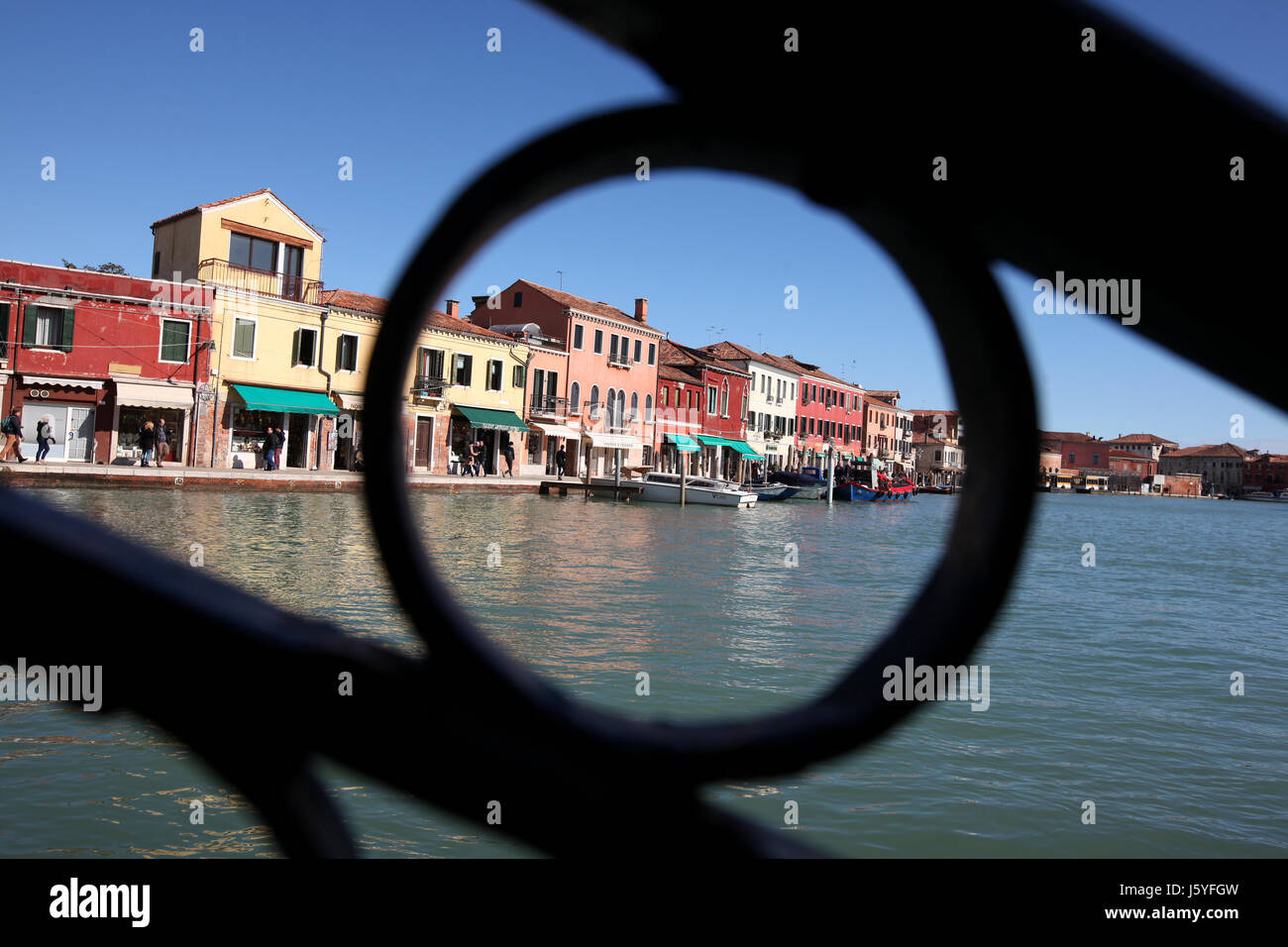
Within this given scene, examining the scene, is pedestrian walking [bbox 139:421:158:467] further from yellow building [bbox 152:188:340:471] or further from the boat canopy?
the boat canopy

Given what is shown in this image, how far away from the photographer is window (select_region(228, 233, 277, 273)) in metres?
31.8

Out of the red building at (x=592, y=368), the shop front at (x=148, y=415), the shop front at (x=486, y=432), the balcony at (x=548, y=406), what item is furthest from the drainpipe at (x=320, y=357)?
the red building at (x=592, y=368)

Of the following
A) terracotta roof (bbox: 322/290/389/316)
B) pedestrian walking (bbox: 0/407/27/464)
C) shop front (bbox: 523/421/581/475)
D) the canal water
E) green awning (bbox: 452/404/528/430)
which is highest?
terracotta roof (bbox: 322/290/389/316)

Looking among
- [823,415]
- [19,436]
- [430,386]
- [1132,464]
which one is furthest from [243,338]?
[1132,464]

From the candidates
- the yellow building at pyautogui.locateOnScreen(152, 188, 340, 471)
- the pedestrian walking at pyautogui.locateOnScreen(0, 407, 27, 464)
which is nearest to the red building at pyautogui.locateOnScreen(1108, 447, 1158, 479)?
the yellow building at pyautogui.locateOnScreen(152, 188, 340, 471)

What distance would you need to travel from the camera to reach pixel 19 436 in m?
26.3

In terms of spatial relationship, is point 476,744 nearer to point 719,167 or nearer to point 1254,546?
point 719,167

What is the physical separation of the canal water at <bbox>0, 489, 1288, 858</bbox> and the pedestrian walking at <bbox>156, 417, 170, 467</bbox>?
16.1ft

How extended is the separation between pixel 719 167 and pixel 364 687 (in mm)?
425

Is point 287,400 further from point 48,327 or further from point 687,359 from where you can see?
point 687,359

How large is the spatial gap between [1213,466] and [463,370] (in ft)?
453

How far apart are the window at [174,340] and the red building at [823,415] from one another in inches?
1694

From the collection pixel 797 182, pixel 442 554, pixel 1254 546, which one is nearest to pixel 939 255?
pixel 797 182
